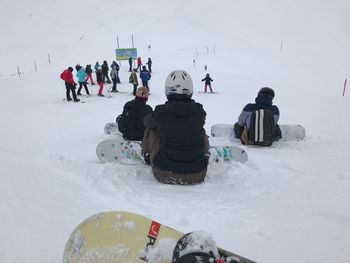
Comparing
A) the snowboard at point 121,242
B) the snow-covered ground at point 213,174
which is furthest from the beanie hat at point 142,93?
the snowboard at point 121,242

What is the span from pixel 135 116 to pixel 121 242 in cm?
428

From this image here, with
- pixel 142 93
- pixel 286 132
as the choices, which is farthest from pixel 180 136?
pixel 286 132

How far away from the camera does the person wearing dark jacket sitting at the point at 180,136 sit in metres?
4.00

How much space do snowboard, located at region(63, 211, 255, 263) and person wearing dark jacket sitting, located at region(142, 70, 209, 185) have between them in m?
1.82

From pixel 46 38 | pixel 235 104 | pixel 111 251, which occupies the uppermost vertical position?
pixel 46 38

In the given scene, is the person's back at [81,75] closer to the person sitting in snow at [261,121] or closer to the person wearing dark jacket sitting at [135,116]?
the person wearing dark jacket sitting at [135,116]

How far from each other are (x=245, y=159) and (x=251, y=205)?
67.5 inches

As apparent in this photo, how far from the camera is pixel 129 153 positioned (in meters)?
5.08

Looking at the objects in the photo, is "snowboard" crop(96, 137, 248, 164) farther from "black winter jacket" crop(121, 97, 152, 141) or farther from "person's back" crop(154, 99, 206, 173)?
"black winter jacket" crop(121, 97, 152, 141)

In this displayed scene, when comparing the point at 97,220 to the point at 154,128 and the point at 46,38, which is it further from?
the point at 46,38

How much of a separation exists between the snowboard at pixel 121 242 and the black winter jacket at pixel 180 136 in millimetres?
1814

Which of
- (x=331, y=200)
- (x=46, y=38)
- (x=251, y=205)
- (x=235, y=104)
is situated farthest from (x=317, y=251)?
(x=46, y=38)

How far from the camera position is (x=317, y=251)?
106 inches

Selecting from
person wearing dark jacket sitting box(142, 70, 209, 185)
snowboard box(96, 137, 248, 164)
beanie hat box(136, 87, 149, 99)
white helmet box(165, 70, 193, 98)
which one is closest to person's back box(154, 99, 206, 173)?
person wearing dark jacket sitting box(142, 70, 209, 185)
